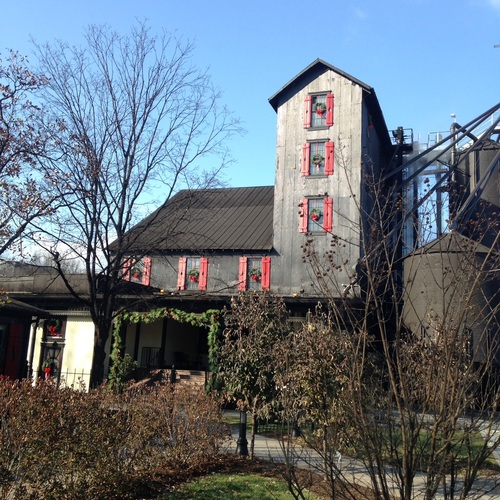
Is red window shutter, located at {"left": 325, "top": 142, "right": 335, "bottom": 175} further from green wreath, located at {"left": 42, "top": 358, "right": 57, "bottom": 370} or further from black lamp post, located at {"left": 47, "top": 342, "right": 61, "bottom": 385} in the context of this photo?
green wreath, located at {"left": 42, "top": 358, "right": 57, "bottom": 370}

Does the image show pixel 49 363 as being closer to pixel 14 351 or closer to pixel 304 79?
pixel 14 351

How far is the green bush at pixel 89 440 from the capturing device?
5891 millimetres

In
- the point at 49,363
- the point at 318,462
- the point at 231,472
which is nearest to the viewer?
the point at 318,462

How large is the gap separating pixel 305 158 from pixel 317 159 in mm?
579

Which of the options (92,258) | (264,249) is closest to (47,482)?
(92,258)

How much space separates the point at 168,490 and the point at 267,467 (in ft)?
7.66

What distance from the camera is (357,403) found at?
13.2 ft

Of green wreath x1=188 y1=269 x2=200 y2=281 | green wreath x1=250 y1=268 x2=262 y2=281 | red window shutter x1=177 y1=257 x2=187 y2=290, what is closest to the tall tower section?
green wreath x1=250 y1=268 x2=262 y2=281

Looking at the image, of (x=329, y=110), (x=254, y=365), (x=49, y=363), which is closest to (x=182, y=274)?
(x=49, y=363)

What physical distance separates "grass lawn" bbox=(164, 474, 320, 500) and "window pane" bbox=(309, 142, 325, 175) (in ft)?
65.3

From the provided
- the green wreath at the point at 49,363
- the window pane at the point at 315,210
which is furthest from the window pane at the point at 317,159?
the green wreath at the point at 49,363

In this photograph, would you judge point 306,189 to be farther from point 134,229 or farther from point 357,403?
point 357,403

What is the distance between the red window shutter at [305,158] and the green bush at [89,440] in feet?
62.8

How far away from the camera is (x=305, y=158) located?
1074 inches
